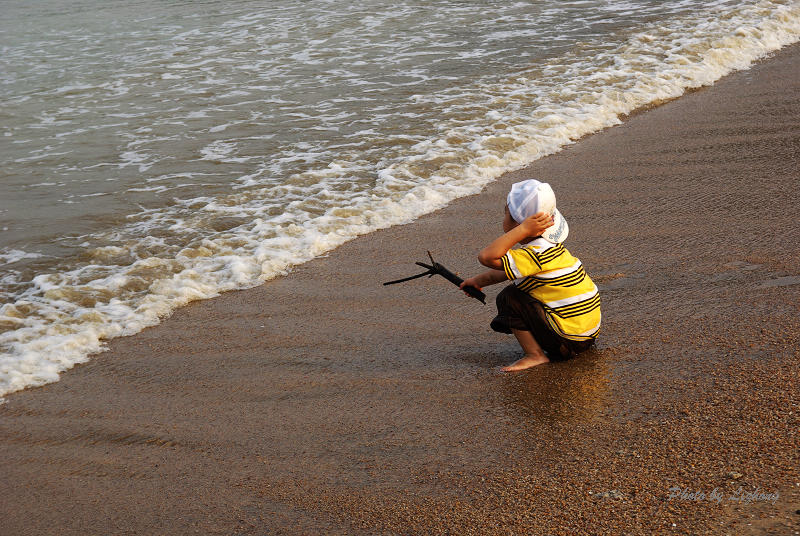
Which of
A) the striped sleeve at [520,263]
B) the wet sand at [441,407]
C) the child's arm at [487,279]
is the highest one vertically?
the striped sleeve at [520,263]

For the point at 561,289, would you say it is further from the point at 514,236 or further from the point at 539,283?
the point at 514,236

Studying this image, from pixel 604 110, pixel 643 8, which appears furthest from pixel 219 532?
pixel 643 8

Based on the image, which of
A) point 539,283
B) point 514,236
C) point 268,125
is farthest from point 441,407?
point 268,125

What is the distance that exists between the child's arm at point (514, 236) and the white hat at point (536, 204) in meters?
0.03

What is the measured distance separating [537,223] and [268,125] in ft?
19.3

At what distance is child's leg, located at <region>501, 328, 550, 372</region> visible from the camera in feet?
11.4

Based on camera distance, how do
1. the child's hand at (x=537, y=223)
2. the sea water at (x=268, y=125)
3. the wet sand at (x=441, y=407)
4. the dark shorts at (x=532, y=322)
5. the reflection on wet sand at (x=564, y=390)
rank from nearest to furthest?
the wet sand at (x=441, y=407) → the reflection on wet sand at (x=564, y=390) → the child's hand at (x=537, y=223) → the dark shorts at (x=532, y=322) → the sea water at (x=268, y=125)

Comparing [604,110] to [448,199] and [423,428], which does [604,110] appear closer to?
[448,199]

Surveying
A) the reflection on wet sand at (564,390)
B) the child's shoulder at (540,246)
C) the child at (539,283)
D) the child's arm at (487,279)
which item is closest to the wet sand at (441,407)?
the reflection on wet sand at (564,390)

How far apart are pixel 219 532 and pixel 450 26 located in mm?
11680

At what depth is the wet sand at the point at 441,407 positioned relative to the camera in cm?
261

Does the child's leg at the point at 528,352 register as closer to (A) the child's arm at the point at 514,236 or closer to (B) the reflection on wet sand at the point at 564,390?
(B) the reflection on wet sand at the point at 564,390

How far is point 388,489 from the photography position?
9.12 feet

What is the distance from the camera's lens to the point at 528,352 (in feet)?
11.6
